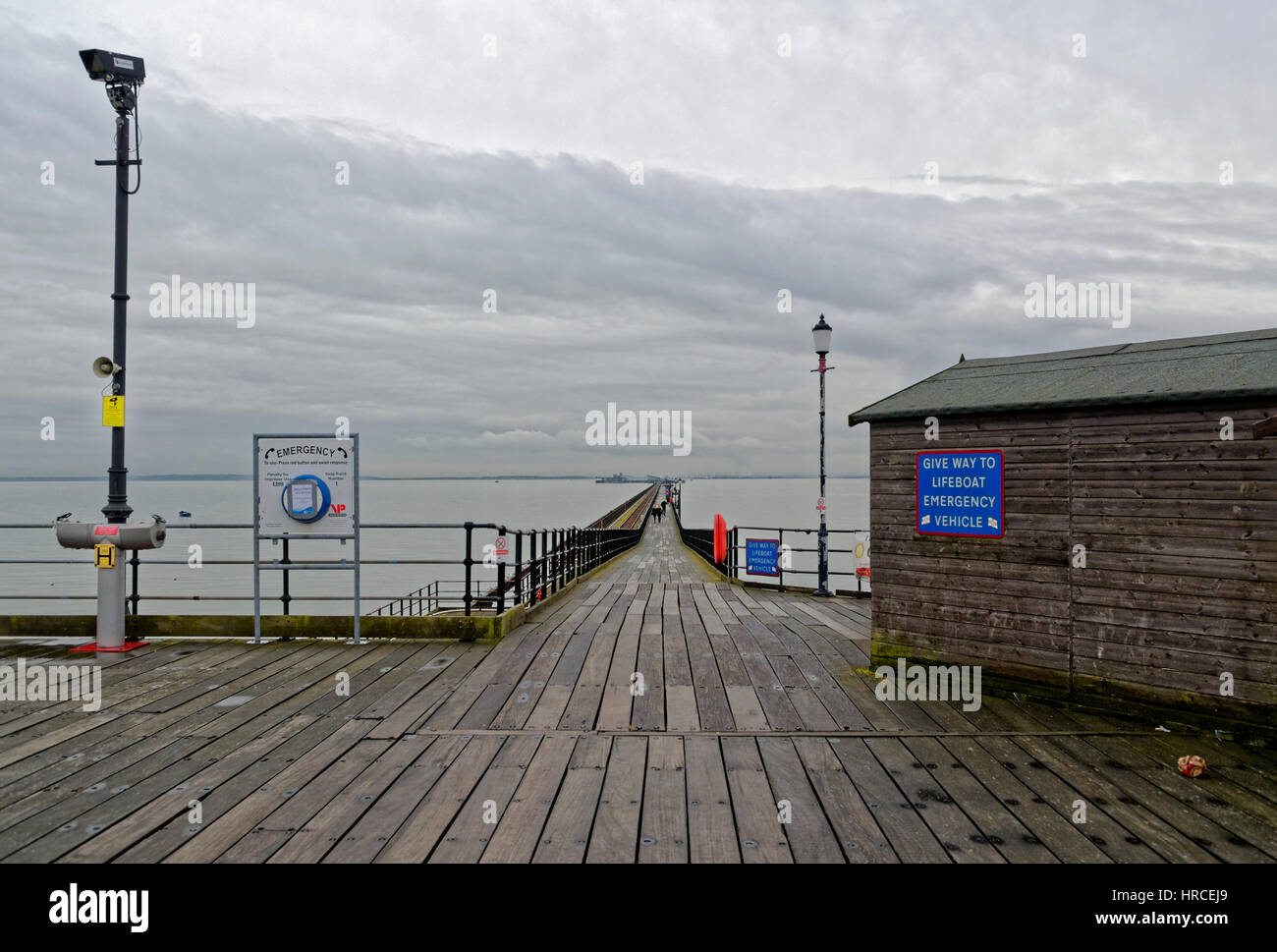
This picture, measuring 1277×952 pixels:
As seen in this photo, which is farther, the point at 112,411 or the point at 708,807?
the point at 112,411

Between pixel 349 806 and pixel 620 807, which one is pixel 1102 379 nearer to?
pixel 620 807

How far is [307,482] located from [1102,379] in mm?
6951

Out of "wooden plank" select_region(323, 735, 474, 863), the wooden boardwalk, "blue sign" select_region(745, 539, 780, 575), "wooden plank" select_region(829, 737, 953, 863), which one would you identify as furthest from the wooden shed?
"blue sign" select_region(745, 539, 780, 575)

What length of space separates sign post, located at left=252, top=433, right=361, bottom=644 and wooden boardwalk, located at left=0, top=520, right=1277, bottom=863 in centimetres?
123

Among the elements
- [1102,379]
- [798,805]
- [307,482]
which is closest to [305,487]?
[307,482]

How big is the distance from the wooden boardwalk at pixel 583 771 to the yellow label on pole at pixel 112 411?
2.19 metres

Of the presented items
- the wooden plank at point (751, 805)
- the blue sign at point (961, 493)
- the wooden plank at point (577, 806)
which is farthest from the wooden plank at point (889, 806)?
the blue sign at point (961, 493)

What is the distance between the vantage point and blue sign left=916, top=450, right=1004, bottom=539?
215 inches

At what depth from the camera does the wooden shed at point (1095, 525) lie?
14.6ft

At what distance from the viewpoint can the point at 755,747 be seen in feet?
14.4

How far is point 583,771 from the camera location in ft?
13.1

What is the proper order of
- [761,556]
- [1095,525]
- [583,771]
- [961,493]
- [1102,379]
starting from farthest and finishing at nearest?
[761,556] → [961,493] → [1102,379] → [1095,525] → [583,771]
